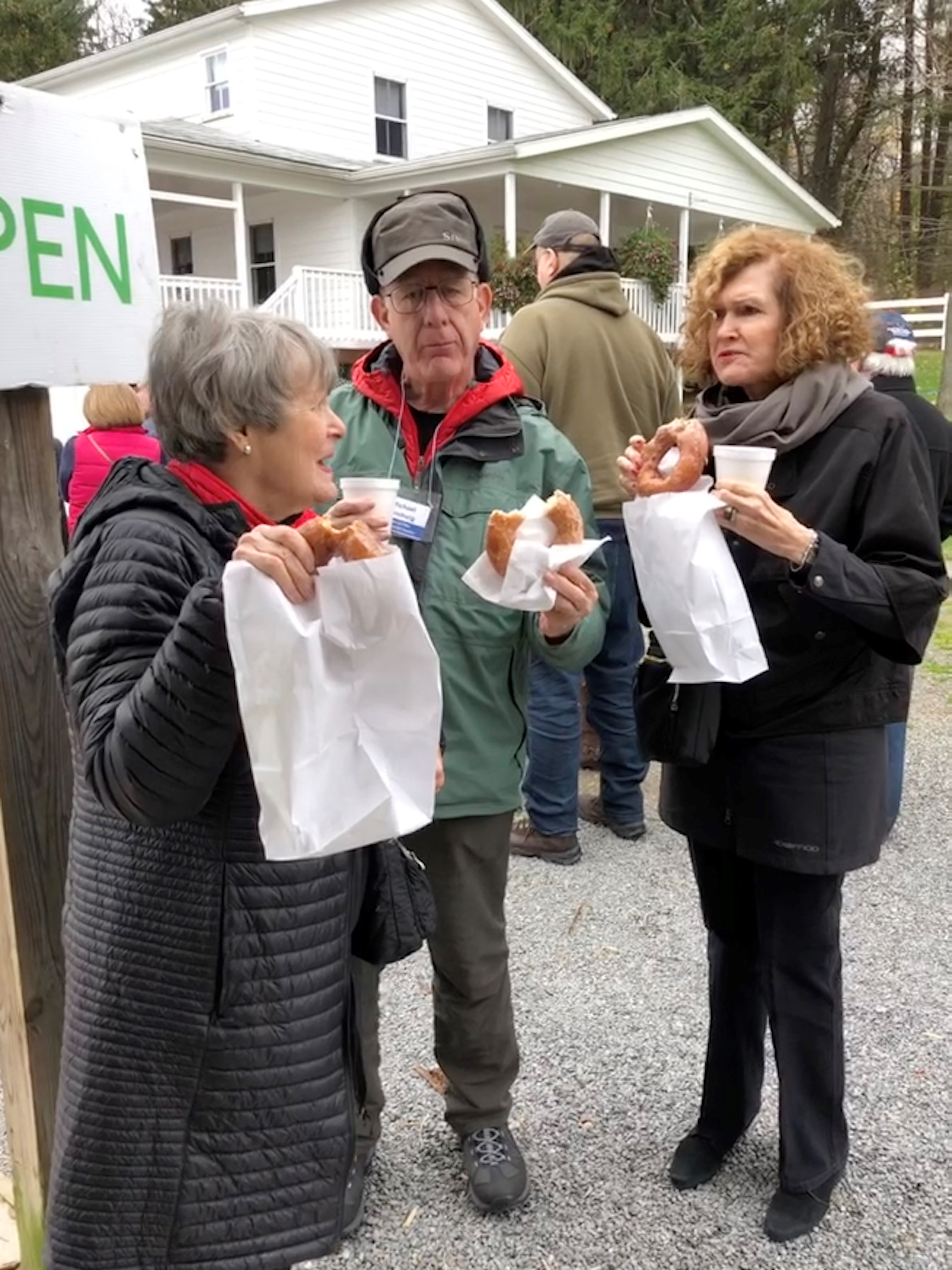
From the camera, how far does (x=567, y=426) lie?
4.57 m

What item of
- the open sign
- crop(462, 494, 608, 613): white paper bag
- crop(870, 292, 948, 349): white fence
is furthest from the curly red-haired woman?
crop(870, 292, 948, 349): white fence

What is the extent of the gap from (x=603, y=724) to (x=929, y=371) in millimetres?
21350

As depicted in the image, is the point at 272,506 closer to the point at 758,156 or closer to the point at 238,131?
the point at 238,131

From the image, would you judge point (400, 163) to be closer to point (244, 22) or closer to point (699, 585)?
point (244, 22)

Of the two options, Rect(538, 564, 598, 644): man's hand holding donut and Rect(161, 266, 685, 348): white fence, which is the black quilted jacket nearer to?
Rect(538, 564, 598, 644): man's hand holding donut

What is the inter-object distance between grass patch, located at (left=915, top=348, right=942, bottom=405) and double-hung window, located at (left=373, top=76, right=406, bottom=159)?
10361 mm

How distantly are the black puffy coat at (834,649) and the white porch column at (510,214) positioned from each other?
15212mm

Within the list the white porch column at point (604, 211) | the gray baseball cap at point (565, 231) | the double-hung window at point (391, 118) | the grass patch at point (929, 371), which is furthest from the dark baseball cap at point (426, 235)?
the double-hung window at point (391, 118)

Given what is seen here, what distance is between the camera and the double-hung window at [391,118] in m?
20.0

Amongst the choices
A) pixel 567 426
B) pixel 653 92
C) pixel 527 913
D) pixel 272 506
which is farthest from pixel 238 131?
pixel 272 506

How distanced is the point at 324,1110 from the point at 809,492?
4.72ft

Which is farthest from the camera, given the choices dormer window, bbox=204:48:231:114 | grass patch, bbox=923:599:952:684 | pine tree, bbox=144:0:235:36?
pine tree, bbox=144:0:235:36

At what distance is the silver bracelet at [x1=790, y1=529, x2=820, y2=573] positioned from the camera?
1991 mm

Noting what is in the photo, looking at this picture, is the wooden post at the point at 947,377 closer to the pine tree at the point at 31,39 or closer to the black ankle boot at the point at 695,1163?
the black ankle boot at the point at 695,1163
